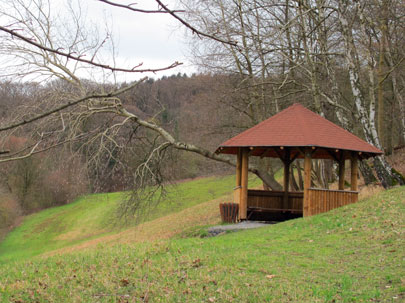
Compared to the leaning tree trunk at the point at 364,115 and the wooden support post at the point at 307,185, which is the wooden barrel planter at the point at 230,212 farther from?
the leaning tree trunk at the point at 364,115

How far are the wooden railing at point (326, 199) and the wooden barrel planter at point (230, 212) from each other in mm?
2782

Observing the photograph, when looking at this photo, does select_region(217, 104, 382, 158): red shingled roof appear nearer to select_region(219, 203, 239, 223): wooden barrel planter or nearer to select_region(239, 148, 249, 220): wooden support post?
select_region(239, 148, 249, 220): wooden support post

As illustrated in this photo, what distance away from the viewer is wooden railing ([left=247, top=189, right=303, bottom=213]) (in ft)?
60.7

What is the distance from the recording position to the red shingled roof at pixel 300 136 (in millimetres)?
15000

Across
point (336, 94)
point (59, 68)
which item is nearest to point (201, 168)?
point (336, 94)

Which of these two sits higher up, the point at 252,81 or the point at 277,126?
the point at 252,81

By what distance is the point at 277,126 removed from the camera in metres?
16.3

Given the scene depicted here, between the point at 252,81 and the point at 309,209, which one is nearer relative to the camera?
the point at 309,209

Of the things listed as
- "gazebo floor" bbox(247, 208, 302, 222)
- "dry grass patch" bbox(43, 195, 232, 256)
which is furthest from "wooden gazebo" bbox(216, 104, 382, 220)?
"dry grass patch" bbox(43, 195, 232, 256)

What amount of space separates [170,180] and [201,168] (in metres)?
10.7

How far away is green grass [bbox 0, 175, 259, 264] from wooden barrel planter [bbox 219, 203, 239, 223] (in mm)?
→ 9974

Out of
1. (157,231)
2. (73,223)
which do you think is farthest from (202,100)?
(73,223)

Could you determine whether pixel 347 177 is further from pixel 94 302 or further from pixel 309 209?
pixel 94 302

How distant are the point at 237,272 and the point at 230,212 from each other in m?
9.68
